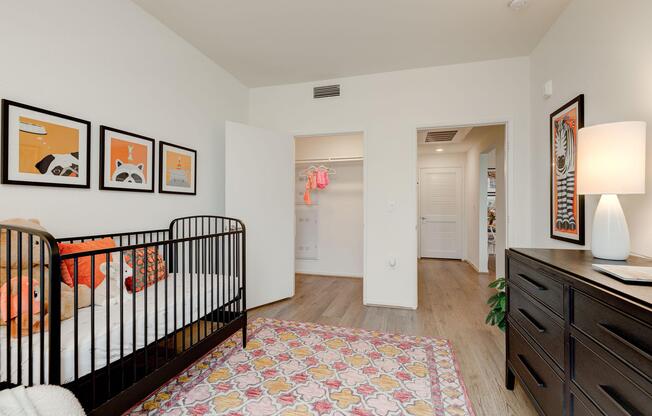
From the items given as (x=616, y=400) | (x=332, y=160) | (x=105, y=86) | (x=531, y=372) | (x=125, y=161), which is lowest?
(x=531, y=372)

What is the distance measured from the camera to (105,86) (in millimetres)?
1934

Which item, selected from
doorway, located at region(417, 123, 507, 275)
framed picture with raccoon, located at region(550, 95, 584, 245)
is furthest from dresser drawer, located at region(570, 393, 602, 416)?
doorway, located at region(417, 123, 507, 275)

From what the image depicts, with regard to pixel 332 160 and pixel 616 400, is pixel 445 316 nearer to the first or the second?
pixel 616 400

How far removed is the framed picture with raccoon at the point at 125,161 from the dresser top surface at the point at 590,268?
100 inches

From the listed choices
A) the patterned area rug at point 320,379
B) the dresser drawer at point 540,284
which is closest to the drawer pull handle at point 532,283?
the dresser drawer at point 540,284

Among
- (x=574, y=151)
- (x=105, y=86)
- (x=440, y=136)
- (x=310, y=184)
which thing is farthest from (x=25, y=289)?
(x=440, y=136)

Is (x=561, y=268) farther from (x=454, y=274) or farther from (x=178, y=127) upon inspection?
(x=454, y=274)

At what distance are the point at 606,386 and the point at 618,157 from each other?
2.96 ft

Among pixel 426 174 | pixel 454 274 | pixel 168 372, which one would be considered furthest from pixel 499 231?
pixel 168 372

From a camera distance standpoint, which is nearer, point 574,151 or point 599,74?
point 599,74

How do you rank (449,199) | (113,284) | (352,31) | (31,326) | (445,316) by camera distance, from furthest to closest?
(449,199)
(445,316)
(352,31)
(113,284)
(31,326)

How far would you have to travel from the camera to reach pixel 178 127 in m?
2.55

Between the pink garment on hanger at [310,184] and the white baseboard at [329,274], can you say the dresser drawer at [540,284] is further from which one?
the pink garment on hanger at [310,184]

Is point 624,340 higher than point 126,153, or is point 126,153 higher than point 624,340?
point 126,153
